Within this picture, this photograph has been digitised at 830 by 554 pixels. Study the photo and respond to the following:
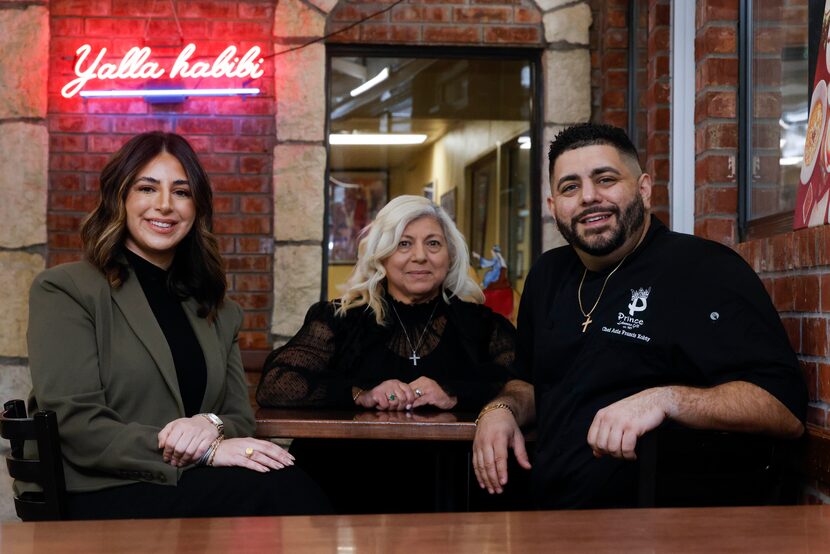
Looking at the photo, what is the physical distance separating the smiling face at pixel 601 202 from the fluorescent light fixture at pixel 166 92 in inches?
105

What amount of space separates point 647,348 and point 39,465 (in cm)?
146

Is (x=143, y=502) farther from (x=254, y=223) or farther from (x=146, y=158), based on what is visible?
(x=254, y=223)

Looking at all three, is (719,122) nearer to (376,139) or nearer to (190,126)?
(376,139)

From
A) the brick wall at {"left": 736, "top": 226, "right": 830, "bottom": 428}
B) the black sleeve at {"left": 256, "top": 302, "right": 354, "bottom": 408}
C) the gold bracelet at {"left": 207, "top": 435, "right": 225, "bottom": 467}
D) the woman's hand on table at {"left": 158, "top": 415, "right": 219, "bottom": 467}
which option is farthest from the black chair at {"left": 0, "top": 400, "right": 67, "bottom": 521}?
the brick wall at {"left": 736, "top": 226, "right": 830, "bottom": 428}

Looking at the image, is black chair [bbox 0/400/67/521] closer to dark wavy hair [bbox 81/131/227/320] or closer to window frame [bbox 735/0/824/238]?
dark wavy hair [bbox 81/131/227/320]

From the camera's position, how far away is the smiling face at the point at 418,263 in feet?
11.5

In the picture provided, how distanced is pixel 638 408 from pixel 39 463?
1.37 meters

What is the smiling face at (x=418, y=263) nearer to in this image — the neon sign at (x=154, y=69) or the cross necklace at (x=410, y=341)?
the cross necklace at (x=410, y=341)

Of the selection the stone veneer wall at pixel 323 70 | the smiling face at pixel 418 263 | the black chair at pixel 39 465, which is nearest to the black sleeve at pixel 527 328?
the smiling face at pixel 418 263

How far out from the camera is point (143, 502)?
7.89ft

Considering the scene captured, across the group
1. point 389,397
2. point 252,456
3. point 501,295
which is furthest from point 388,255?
point 501,295

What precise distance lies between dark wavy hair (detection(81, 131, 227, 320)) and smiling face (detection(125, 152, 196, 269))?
0.02 m

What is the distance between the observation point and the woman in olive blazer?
2.42 m

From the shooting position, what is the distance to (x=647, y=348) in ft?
7.95
